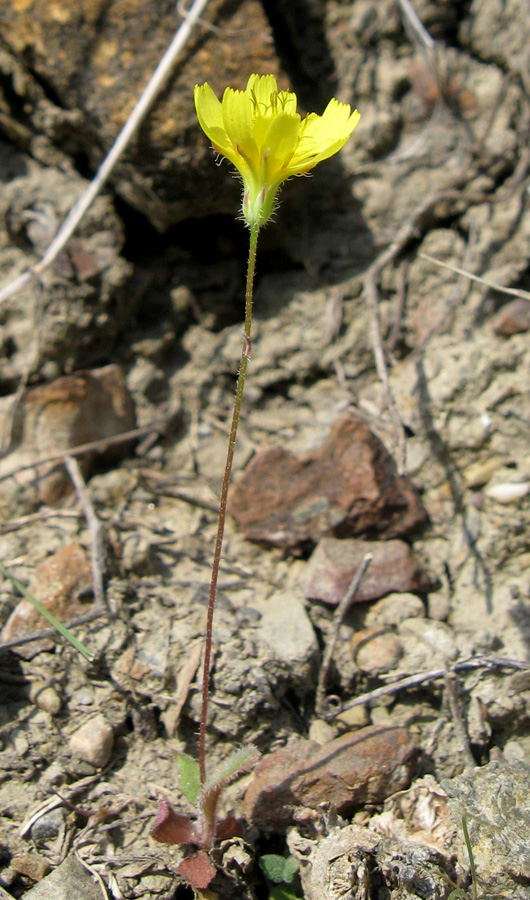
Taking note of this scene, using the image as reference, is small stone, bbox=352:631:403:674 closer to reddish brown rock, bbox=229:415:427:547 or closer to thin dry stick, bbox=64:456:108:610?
reddish brown rock, bbox=229:415:427:547

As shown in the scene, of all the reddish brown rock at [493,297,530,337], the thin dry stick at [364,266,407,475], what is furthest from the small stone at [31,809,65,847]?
the reddish brown rock at [493,297,530,337]

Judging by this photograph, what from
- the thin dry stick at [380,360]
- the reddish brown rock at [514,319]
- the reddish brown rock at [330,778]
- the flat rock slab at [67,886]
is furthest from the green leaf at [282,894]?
the reddish brown rock at [514,319]

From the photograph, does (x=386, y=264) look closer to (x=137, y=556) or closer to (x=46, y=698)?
(x=137, y=556)

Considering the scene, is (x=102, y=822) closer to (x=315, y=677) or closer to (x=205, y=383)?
(x=315, y=677)

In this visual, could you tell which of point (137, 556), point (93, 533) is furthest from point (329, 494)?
point (93, 533)

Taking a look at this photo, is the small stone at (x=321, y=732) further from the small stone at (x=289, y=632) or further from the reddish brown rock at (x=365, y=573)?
the reddish brown rock at (x=365, y=573)

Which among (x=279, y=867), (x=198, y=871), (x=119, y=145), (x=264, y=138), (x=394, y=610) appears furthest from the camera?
(x=119, y=145)
